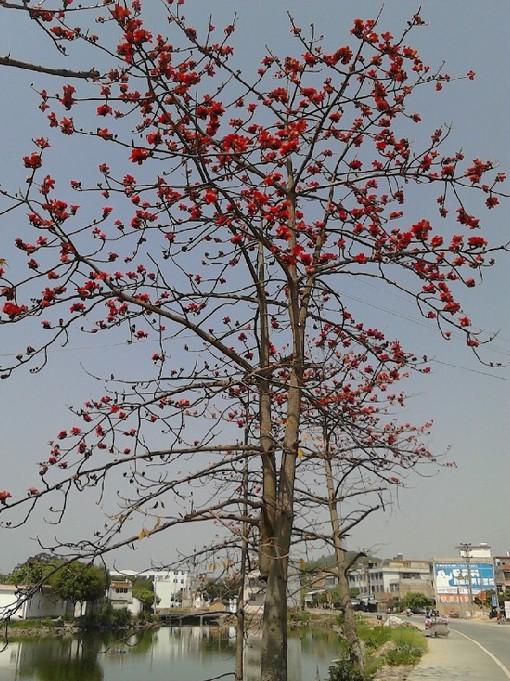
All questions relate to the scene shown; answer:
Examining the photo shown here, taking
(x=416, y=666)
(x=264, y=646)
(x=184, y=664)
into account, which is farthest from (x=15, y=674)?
(x=264, y=646)

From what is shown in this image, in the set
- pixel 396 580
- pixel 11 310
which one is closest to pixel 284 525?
pixel 11 310

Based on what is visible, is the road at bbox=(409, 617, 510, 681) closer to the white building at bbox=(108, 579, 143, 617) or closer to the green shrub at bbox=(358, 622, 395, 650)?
the green shrub at bbox=(358, 622, 395, 650)

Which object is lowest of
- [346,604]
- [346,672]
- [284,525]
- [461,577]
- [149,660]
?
[149,660]

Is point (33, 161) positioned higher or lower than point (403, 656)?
higher

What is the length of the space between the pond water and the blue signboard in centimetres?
2119

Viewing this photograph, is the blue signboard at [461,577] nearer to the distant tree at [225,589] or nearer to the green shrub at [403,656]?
the green shrub at [403,656]

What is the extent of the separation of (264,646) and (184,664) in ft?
70.1

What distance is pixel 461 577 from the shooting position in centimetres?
4669

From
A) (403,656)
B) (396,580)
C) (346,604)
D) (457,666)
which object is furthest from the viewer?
(396,580)

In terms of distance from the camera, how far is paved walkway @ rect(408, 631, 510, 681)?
1004 centimetres

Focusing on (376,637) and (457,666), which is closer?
(457,666)

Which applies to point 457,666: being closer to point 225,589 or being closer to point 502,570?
point 225,589

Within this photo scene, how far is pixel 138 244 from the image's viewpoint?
3.74 metres

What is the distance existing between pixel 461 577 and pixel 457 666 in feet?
129
